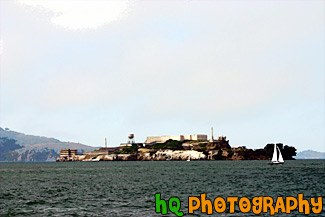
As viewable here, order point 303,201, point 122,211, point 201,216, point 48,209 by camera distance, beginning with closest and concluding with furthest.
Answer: point 201,216 → point 122,211 → point 48,209 → point 303,201

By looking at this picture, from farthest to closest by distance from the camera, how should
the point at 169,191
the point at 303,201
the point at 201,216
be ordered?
the point at 169,191
the point at 303,201
the point at 201,216

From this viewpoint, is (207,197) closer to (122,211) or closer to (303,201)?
(303,201)

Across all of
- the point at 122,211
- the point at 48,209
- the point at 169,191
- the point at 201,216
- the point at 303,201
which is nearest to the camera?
the point at 201,216

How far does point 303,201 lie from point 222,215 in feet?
75.7

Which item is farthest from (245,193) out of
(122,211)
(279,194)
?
(122,211)

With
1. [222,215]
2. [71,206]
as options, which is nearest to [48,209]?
[71,206]

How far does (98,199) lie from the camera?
7262 cm

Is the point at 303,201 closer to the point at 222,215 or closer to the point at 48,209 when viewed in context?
the point at 222,215

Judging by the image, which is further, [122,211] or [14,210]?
[14,210]

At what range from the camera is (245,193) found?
8044 centimetres

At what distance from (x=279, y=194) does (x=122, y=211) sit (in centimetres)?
3335

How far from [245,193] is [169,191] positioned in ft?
46.6

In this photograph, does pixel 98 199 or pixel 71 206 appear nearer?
pixel 71 206

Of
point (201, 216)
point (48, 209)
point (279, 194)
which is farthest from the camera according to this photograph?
point (279, 194)
